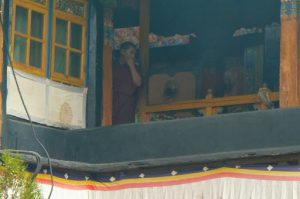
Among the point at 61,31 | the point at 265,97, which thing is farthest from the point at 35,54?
the point at 265,97

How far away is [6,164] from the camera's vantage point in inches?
756

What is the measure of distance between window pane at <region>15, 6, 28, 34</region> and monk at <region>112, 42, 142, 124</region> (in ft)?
6.64

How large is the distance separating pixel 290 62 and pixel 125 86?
9.75ft

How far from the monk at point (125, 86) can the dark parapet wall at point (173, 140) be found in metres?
1.06

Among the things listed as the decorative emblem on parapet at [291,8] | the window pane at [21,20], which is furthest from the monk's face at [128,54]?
the decorative emblem on parapet at [291,8]

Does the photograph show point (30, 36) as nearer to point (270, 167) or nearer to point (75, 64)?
point (75, 64)

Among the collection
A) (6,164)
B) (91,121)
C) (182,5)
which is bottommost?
(6,164)

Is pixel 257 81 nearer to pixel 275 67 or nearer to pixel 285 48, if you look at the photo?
pixel 275 67

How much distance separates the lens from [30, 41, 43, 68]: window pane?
77.1 ft

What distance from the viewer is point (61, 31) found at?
24.0 meters

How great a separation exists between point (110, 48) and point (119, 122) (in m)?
1.08

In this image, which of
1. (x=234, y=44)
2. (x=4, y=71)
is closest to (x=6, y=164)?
(x=4, y=71)

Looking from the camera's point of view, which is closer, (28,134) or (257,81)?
(28,134)

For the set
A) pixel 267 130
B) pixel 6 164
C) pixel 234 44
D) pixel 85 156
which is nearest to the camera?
pixel 6 164
